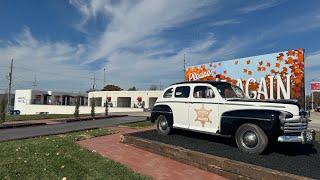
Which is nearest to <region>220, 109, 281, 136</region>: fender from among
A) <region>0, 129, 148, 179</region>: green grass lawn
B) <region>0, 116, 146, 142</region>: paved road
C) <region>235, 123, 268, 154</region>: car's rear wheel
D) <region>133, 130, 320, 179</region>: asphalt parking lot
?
<region>235, 123, 268, 154</region>: car's rear wheel

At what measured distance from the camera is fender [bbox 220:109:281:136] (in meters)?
7.55

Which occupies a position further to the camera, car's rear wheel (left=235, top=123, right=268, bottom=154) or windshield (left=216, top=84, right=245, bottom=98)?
windshield (left=216, top=84, right=245, bottom=98)

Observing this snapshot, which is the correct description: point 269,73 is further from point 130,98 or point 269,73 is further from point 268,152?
point 130,98

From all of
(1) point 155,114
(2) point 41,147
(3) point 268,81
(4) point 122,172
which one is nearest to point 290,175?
(4) point 122,172

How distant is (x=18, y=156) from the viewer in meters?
8.22

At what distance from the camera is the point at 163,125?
1112 cm

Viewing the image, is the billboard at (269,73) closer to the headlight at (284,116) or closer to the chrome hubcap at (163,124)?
the chrome hubcap at (163,124)

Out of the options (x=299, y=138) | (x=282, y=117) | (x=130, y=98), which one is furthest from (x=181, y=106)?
→ (x=130, y=98)

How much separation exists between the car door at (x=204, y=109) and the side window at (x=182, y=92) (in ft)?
0.88

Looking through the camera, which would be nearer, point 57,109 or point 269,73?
point 269,73

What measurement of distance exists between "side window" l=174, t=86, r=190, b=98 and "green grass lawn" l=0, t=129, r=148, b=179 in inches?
133

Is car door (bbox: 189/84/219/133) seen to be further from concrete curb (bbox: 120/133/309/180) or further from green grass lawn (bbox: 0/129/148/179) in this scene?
green grass lawn (bbox: 0/129/148/179)

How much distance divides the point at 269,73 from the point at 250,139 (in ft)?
23.0

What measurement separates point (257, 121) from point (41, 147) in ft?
20.3
